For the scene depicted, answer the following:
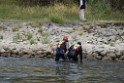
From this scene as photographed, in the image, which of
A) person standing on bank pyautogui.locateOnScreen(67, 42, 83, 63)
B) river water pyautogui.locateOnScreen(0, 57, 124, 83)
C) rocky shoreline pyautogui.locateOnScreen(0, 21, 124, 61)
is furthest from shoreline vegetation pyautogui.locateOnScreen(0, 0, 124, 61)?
person standing on bank pyautogui.locateOnScreen(67, 42, 83, 63)

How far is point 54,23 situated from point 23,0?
8076 mm

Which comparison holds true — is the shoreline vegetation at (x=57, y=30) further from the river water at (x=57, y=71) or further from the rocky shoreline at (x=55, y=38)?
the river water at (x=57, y=71)

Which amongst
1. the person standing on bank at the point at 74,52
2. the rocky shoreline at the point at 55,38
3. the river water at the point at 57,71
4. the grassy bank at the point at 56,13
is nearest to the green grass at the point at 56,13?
the grassy bank at the point at 56,13

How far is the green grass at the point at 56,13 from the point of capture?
30859 mm

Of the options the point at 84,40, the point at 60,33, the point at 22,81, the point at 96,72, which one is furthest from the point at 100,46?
the point at 22,81

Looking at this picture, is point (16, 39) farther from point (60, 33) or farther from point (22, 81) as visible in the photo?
point (22, 81)

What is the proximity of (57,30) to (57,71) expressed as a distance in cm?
988

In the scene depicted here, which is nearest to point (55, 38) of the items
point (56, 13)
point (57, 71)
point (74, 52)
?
point (56, 13)

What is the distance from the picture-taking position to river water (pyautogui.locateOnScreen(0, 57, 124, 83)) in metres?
15.8

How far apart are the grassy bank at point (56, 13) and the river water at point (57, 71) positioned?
8.40 m

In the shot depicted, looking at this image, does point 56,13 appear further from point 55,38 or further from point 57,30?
point 55,38

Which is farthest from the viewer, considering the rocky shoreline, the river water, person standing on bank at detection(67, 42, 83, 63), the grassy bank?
the grassy bank

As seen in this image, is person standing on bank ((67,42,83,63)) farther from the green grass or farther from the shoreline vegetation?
the green grass

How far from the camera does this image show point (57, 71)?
18.3 m
